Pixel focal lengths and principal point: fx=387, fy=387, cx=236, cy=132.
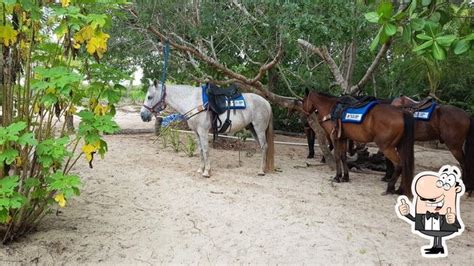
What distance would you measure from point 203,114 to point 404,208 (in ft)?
13.3

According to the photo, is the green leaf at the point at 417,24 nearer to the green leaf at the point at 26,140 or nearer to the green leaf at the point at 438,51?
the green leaf at the point at 438,51

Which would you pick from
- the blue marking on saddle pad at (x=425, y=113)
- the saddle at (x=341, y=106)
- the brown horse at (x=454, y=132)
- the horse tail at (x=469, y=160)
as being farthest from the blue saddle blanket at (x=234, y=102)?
the horse tail at (x=469, y=160)

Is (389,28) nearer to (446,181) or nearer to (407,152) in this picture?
(446,181)

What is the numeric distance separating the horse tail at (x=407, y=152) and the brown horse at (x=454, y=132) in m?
0.99

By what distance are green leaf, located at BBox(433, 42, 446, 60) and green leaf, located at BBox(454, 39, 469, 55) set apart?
0.06 m

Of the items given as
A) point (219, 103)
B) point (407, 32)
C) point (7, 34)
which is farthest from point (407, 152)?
point (7, 34)

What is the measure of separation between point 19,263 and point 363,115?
448cm

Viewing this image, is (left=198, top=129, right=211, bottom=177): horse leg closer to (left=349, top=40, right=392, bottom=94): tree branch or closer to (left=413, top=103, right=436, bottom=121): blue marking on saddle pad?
(left=349, top=40, right=392, bottom=94): tree branch

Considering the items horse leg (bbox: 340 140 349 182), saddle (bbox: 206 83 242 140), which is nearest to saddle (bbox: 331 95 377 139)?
horse leg (bbox: 340 140 349 182)

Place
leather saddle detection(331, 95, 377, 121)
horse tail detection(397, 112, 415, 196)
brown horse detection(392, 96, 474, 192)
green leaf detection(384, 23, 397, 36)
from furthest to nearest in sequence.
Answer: leather saddle detection(331, 95, 377, 121) < brown horse detection(392, 96, 474, 192) < horse tail detection(397, 112, 415, 196) < green leaf detection(384, 23, 397, 36)

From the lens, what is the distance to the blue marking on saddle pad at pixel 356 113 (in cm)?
553

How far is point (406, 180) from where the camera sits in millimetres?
4984

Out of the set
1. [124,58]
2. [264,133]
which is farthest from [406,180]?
[124,58]

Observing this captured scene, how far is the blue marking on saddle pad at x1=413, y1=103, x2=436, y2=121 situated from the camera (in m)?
5.94
